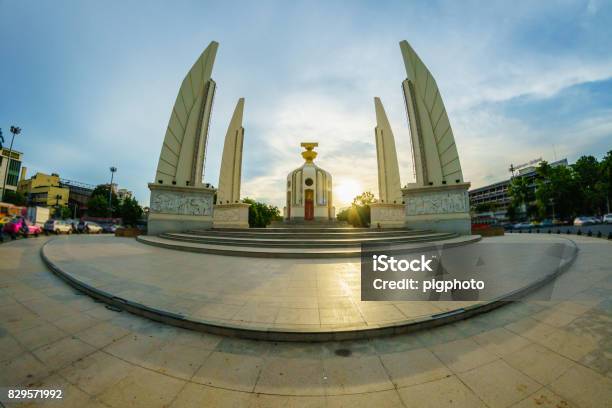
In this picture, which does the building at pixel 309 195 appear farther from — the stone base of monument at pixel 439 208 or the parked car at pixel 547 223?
the parked car at pixel 547 223

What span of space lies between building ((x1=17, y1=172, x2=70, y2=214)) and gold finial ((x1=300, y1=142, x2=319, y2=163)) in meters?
55.2

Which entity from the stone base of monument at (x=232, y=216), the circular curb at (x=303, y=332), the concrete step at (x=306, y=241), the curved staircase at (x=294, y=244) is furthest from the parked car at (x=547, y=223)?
the circular curb at (x=303, y=332)

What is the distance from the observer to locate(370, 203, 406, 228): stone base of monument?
799 inches

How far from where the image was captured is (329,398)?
5.84 ft

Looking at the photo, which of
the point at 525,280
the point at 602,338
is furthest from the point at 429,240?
the point at 602,338

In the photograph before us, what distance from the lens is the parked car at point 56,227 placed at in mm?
17831

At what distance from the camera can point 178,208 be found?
620 inches

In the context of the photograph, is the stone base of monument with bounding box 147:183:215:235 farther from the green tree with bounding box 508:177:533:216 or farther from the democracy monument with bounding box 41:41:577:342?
the green tree with bounding box 508:177:533:216

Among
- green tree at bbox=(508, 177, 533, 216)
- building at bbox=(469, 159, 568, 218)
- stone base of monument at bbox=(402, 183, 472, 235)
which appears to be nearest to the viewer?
stone base of monument at bbox=(402, 183, 472, 235)

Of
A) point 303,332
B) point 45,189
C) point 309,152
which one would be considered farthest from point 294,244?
point 45,189

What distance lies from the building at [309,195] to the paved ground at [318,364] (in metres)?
22.4

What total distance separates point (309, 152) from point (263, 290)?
25754mm

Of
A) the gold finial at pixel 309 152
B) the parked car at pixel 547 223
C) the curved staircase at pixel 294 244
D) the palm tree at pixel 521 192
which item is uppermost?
the gold finial at pixel 309 152

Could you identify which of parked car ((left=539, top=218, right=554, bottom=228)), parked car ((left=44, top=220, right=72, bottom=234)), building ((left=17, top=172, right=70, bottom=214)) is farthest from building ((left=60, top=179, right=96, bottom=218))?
parked car ((left=539, top=218, right=554, bottom=228))
